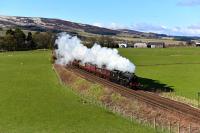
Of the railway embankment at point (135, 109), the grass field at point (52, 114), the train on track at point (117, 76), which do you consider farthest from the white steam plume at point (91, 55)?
the grass field at point (52, 114)

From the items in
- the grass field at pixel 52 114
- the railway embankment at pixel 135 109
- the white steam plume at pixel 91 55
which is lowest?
the grass field at pixel 52 114

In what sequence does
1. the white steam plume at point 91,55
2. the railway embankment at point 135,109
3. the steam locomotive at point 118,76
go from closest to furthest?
the railway embankment at point 135,109
the steam locomotive at point 118,76
the white steam plume at point 91,55

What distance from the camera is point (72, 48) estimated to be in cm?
11150

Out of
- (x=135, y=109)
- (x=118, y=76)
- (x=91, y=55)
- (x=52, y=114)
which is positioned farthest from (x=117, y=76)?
(x=52, y=114)

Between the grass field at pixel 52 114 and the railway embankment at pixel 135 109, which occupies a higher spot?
the railway embankment at pixel 135 109

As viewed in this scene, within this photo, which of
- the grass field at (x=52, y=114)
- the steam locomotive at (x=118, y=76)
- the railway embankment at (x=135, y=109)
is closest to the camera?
the railway embankment at (x=135, y=109)

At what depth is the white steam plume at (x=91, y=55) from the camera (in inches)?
3118

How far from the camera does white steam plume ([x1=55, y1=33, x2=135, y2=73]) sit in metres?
79.2

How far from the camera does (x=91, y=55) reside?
98938 millimetres

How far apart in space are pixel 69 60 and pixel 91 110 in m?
63.7

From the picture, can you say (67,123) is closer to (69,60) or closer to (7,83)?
(7,83)

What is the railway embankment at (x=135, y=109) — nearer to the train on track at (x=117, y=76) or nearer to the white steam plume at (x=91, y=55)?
the train on track at (x=117, y=76)

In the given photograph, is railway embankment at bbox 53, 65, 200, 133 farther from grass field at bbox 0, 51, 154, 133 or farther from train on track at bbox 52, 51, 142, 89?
train on track at bbox 52, 51, 142, 89

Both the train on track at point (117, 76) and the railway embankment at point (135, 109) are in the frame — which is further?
the train on track at point (117, 76)
